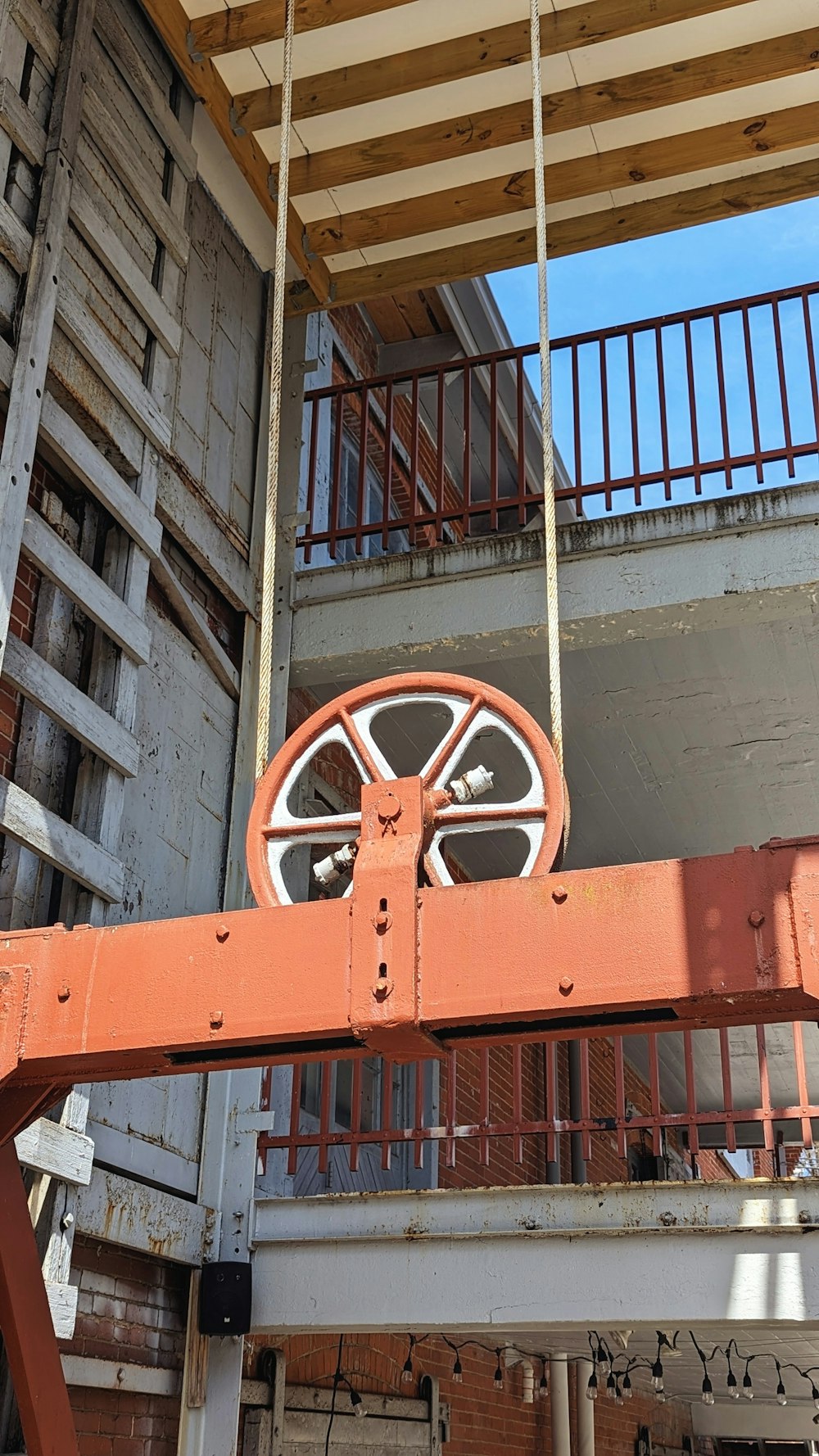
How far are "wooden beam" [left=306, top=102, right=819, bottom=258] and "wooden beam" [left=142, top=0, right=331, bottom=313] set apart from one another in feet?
0.37

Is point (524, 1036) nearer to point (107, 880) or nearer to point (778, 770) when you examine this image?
point (107, 880)

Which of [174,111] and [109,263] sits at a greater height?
[174,111]

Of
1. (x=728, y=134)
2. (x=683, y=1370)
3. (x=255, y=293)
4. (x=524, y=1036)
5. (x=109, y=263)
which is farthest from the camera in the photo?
(x=683, y=1370)

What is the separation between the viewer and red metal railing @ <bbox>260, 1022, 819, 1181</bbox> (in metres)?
5.57

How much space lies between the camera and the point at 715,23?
20.2ft

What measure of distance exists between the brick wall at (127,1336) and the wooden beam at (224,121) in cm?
467

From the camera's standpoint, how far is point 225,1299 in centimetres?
523

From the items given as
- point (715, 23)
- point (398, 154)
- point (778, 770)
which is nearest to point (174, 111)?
point (398, 154)

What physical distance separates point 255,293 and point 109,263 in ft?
6.74

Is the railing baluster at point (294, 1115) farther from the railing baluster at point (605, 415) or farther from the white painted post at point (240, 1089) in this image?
the railing baluster at point (605, 415)

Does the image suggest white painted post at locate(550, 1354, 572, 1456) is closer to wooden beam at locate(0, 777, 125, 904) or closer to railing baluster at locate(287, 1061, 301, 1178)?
railing baluster at locate(287, 1061, 301, 1178)

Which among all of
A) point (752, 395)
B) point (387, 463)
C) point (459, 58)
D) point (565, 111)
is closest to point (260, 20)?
point (459, 58)

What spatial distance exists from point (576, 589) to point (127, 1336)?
3508 mm

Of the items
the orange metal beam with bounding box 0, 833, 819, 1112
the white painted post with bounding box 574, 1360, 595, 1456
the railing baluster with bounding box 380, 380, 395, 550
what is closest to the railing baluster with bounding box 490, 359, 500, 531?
the railing baluster with bounding box 380, 380, 395, 550
